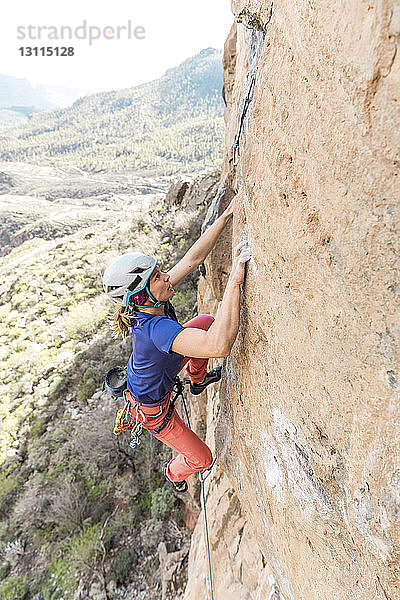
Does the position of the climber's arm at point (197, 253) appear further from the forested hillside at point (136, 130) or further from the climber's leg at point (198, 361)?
the forested hillside at point (136, 130)

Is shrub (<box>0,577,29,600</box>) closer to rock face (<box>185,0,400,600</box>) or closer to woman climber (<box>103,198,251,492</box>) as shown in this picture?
woman climber (<box>103,198,251,492</box>)

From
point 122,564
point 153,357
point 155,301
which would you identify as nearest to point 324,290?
point 155,301

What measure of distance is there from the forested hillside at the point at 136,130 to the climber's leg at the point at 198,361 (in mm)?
66486

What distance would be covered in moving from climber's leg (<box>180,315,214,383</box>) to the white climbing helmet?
3.10 ft

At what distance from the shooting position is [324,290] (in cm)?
180

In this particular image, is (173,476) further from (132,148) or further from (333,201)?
(132,148)

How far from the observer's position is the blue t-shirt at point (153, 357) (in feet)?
8.98

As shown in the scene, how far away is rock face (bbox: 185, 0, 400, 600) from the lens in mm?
1392

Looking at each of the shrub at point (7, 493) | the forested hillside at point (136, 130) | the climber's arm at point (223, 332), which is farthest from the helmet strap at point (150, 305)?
the forested hillside at point (136, 130)

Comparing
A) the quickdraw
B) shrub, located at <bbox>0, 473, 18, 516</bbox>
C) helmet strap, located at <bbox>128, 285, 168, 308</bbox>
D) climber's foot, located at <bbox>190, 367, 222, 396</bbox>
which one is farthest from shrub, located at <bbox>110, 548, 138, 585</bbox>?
helmet strap, located at <bbox>128, 285, 168, 308</bbox>

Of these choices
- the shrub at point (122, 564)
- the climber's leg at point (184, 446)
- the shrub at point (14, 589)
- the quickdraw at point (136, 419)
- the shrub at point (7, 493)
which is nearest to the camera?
the quickdraw at point (136, 419)

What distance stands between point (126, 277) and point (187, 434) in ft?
5.83

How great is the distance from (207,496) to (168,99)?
139m

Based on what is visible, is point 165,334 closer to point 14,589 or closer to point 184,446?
point 184,446
